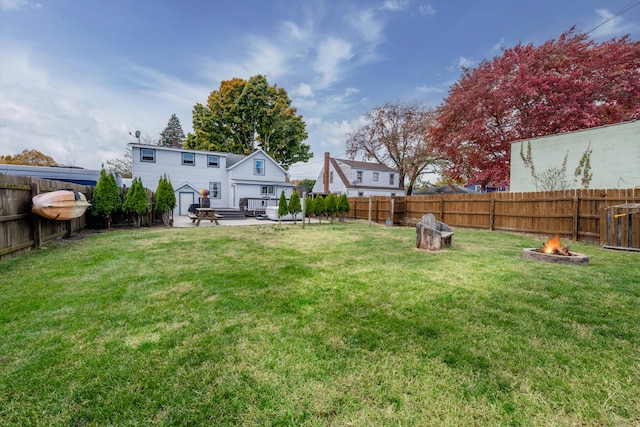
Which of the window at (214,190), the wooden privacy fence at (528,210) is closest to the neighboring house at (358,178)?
the window at (214,190)

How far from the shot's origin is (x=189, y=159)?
1998 cm

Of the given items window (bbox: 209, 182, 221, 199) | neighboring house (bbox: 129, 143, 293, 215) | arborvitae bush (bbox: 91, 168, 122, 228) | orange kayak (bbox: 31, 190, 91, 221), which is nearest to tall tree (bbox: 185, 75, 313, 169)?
neighboring house (bbox: 129, 143, 293, 215)

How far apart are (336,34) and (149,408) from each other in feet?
44.5

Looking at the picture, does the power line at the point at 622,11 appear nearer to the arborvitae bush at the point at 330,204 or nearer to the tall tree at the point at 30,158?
the arborvitae bush at the point at 330,204

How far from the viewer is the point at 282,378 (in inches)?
69.3

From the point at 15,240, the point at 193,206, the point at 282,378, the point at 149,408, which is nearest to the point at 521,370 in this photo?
the point at 282,378

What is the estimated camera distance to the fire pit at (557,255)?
486 cm

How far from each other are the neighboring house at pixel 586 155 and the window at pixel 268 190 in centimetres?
1723

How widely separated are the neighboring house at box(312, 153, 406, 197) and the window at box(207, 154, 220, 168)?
12.0 meters

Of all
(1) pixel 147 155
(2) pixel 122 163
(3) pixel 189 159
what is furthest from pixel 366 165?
(2) pixel 122 163

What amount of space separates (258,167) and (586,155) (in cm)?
1993

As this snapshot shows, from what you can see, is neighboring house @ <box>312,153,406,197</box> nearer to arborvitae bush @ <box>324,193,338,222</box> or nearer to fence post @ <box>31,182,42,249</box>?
arborvitae bush @ <box>324,193,338,222</box>

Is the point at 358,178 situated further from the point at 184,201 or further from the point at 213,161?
the point at 184,201

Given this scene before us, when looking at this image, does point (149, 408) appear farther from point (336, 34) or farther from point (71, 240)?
point (336, 34)
